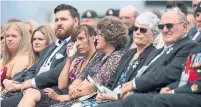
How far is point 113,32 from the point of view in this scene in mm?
9117

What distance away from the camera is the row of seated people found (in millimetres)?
8172

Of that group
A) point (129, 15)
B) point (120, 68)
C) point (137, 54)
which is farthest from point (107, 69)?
point (129, 15)

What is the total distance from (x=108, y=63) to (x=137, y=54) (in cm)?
38

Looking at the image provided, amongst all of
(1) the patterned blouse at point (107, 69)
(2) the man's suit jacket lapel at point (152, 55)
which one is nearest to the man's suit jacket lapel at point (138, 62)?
(2) the man's suit jacket lapel at point (152, 55)

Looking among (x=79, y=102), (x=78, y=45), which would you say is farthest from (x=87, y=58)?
(x=79, y=102)

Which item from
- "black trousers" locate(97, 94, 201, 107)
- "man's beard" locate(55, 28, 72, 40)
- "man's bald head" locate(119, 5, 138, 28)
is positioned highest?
"man's beard" locate(55, 28, 72, 40)

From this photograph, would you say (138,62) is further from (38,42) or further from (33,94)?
(38,42)

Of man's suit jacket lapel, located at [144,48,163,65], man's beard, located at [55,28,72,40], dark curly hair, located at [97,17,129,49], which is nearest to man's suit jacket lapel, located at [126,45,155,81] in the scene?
man's suit jacket lapel, located at [144,48,163,65]

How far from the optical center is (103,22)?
918cm

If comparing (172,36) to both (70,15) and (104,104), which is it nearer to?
(104,104)

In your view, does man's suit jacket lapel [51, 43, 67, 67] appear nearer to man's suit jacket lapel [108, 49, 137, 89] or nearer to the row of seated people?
the row of seated people

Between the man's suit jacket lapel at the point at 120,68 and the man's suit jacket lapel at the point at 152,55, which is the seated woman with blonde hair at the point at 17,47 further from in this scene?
the man's suit jacket lapel at the point at 152,55

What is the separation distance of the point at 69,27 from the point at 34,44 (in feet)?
2.61

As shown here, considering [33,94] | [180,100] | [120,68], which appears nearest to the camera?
[180,100]
